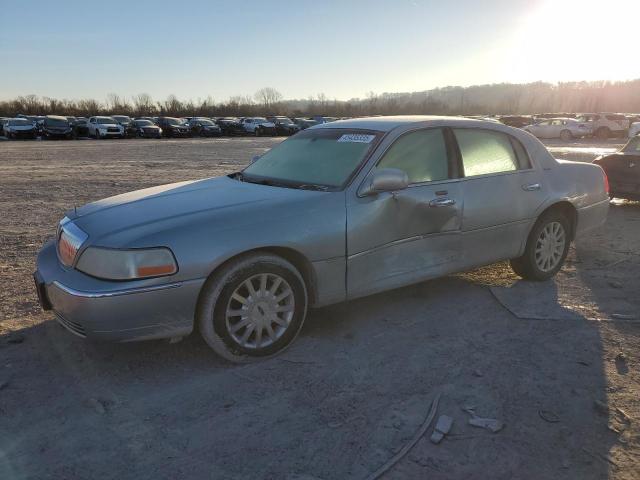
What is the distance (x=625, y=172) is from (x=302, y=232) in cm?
745

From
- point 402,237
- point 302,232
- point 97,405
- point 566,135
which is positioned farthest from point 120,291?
point 566,135

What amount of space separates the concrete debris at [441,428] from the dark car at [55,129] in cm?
3849

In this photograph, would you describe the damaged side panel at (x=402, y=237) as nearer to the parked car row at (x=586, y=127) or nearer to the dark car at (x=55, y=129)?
the parked car row at (x=586, y=127)

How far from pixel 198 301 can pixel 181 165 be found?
14.6 m

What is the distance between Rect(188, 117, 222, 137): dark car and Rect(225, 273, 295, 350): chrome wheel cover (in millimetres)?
41741

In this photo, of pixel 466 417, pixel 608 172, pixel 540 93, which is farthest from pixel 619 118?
pixel 540 93

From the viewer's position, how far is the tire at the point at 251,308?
133 inches

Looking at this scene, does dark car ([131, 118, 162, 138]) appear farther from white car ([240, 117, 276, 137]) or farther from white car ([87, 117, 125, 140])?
white car ([240, 117, 276, 137])

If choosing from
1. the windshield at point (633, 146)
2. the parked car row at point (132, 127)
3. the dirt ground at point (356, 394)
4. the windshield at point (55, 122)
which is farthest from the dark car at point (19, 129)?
the windshield at point (633, 146)

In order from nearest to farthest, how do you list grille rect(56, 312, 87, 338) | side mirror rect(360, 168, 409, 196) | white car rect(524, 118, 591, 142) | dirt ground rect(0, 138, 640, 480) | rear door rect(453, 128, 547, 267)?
dirt ground rect(0, 138, 640, 480) < grille rect(56, 312, 87, 338) < side mirror rect(360, 168, 409, 196) < rear door rect(453, 128, 547, 267) < white car rect(524, 118, 591, 142)

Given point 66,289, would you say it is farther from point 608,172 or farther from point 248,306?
point 608,172

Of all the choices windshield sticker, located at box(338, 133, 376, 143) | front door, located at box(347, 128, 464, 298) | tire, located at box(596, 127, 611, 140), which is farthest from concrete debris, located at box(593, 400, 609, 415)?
tire, located at box(596, 127, 611, 140)

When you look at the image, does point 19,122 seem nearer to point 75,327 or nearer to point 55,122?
point 55,122

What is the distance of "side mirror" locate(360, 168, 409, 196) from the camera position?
12.4 ft
